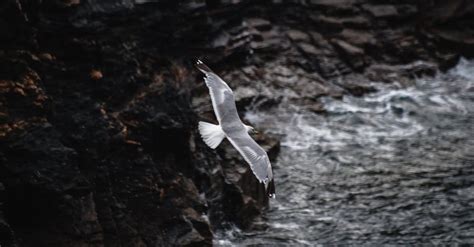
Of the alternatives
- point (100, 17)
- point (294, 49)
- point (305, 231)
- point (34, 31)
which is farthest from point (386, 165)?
point (34, 31)

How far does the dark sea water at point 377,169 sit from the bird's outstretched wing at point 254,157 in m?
1.48

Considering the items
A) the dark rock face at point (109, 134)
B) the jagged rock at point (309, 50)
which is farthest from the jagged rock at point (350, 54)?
the dark rock face at point (109, 134)

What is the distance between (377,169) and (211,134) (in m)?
3.72

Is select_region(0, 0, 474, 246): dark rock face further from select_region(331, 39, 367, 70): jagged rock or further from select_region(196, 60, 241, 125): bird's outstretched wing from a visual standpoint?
select_region(331, 39, 367, 70): jagged rock

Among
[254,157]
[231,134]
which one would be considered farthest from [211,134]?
[254,157]

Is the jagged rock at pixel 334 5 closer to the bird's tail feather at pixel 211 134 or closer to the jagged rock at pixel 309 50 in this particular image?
the jagged rock at pixel 309 50

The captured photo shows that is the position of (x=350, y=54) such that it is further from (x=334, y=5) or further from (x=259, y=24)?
(x=259, y=24)

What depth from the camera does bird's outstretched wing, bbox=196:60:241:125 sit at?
25.8 feet

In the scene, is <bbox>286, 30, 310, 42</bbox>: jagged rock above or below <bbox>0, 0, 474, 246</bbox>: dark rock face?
below

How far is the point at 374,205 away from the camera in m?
9.66

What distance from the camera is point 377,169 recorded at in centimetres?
1066

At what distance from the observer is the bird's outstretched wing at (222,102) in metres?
7.87

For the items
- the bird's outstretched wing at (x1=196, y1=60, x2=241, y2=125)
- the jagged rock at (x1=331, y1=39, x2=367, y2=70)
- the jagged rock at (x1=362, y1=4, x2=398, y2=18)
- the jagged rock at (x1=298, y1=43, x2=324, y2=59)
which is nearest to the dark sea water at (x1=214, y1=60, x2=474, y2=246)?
the jagged rock at (x1=331, y1=39, x2=367, y2=70)

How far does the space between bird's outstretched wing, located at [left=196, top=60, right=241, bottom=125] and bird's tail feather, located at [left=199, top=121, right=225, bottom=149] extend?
0.41 feet
